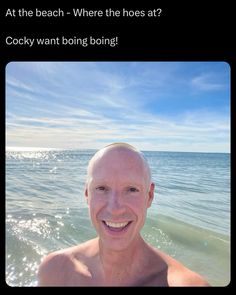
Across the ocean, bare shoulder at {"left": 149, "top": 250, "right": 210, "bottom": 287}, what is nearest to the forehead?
bare shoulder at {"left": 149, "top": 250, "right": 210, "bottom": 287}

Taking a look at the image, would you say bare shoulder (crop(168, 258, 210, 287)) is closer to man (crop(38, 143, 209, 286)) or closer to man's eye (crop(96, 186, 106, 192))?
man (crop(38, 143, 209, 286))

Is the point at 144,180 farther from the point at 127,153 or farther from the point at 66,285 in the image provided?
the point at 66,285

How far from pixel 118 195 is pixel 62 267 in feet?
3.67

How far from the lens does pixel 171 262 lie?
8.39ft

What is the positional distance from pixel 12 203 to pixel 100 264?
19.2 ft

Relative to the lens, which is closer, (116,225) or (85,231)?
(116,225)

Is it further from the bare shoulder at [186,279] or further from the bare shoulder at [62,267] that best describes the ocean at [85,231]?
the bare shoulder at [186,279]

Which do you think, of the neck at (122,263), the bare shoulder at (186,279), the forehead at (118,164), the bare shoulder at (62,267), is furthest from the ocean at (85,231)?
the forehead at (118,164)

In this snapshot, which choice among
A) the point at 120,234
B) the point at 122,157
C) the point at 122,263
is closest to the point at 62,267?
the point at 122,263

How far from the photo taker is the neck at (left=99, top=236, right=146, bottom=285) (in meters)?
2.54

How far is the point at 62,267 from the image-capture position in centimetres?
281

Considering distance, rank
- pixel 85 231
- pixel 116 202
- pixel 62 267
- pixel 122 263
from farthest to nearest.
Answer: pixel 85 231, pixel 62 267, pixel 122 263, pixel 116 202

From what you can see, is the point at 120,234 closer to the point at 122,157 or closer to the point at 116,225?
the point at 116,225
